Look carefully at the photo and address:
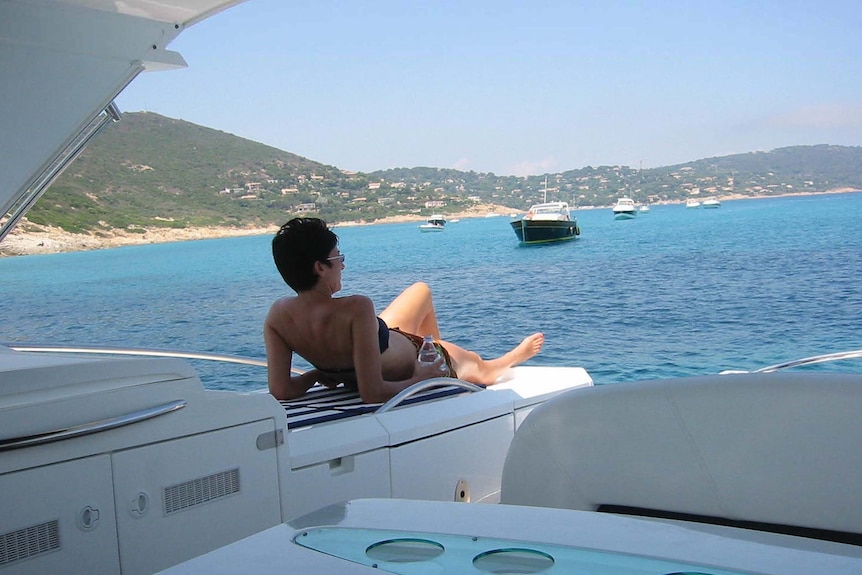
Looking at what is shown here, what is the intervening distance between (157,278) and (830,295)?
34542 millimetres

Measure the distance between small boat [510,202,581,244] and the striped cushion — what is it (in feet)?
144

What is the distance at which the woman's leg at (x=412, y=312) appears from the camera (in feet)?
10.7

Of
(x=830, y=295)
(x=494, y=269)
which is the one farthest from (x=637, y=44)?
(x=830, y=295)

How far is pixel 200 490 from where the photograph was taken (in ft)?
5.57

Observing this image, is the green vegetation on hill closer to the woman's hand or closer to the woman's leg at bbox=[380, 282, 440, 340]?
the woman's leg at bbox=[380, 282, 440, 340]

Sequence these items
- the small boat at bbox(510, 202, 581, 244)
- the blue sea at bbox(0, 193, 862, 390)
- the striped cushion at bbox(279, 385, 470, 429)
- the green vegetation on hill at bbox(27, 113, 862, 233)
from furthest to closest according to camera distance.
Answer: the green vegetation on hill at bbox(27, 113, 862, 233) → the small boat at bbox(510, 202, 581, 244) → the blue sea at bbox(0, 193, 862, 390) → the striped cushion at bbox(279, 385, 470, 429)

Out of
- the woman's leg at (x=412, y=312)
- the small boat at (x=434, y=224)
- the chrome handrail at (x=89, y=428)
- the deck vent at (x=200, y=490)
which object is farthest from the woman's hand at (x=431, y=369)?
the small boat at (x=434, y=224)

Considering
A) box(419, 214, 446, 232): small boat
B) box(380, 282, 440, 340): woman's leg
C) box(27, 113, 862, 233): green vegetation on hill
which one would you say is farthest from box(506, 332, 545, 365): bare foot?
box(419, 214, 446, 232): small boat

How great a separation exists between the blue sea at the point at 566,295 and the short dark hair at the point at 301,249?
323 centimetres

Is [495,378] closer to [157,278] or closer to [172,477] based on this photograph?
[172,477]

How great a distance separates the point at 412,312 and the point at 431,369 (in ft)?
1.26

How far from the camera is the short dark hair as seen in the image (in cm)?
260

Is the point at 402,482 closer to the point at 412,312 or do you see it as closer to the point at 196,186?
the point at 412,312

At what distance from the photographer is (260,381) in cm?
1254
